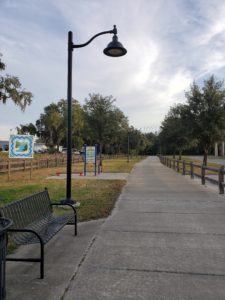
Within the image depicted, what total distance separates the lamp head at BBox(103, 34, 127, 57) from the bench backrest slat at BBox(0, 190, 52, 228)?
412 centimetres

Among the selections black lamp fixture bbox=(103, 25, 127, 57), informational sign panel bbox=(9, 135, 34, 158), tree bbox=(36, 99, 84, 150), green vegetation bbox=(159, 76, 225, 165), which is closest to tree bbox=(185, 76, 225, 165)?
green vegetation bbox=(159, 76, 225, 165)

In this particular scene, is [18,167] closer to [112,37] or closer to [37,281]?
[112,37]

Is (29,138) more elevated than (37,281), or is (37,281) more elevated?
(29,138)

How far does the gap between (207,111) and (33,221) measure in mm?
19162

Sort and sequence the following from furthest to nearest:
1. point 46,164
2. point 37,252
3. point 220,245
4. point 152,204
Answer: point 46,164
point 152,204
point 220,245
point 37,252

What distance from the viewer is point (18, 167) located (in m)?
22.8

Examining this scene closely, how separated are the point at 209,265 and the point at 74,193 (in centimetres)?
739

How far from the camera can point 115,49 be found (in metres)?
8.00

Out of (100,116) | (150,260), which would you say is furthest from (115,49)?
(100,116)

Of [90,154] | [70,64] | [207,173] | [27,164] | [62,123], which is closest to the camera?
[70,64]

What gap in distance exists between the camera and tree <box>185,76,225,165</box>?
2180cm

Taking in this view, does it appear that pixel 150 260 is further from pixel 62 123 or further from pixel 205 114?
pixel 62 123

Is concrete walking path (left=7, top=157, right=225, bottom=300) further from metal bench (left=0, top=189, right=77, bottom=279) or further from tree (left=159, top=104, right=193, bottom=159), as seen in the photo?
tree (left=159, top=104, right=193, bottom=159)

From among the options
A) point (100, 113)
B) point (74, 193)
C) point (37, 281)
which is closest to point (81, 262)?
point (37, 281)
